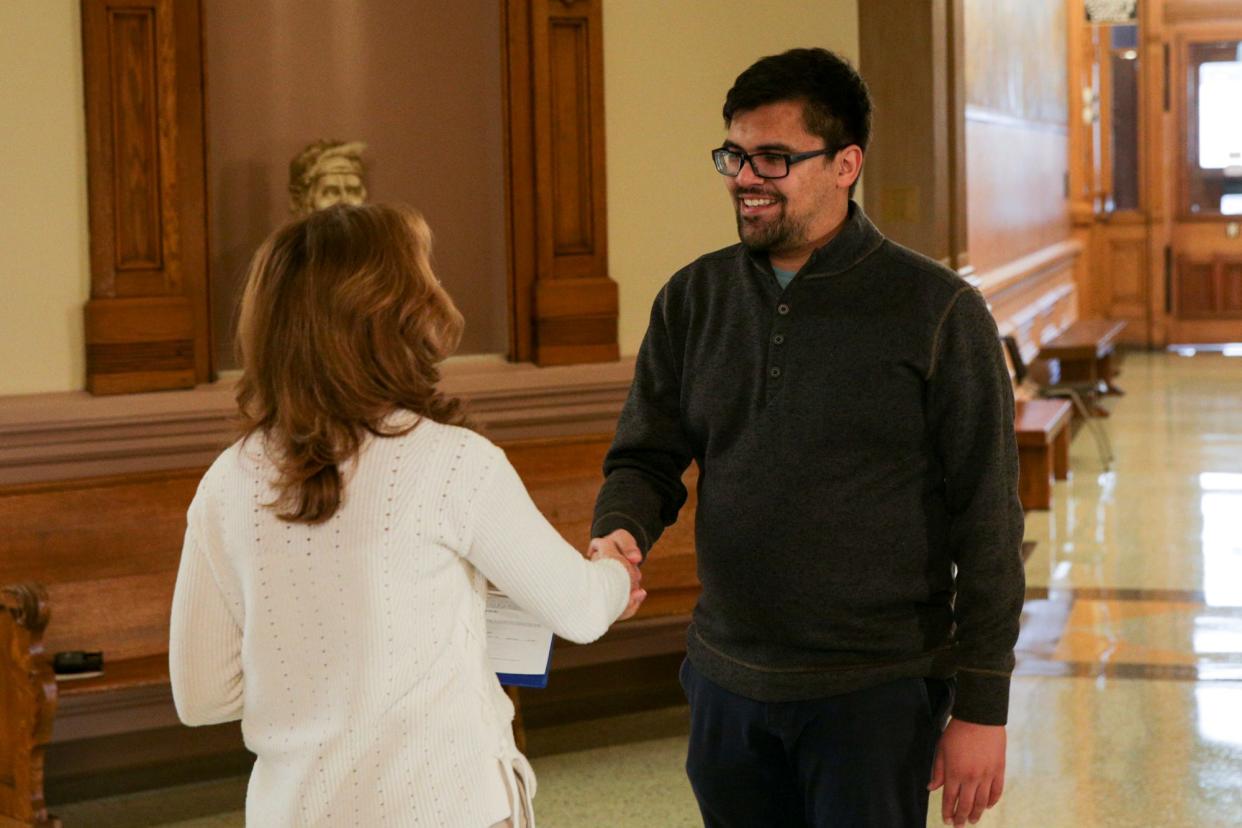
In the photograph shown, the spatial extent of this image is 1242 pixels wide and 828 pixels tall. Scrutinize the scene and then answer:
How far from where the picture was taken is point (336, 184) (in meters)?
5.20

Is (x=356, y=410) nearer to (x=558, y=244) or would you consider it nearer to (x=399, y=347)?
(x=399, y=347)

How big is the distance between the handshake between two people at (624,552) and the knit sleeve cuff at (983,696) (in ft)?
1.57

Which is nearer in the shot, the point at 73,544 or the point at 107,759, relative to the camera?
the point at 73,544

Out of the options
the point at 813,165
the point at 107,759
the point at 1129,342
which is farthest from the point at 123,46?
the point at 1129,342

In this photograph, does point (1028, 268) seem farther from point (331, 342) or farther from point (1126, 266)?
point (331, 342)

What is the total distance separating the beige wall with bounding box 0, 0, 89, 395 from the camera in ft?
14.9

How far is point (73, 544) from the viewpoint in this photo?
4445 mm

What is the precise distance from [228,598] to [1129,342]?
1684 cm

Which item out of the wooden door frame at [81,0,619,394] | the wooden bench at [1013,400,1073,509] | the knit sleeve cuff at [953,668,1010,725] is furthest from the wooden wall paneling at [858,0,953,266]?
the knit sleeve cuff at [953,668,1010,725]

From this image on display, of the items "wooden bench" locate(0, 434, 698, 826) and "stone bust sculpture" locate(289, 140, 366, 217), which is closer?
"wooden bench" locate(0, 434, 698, 826)

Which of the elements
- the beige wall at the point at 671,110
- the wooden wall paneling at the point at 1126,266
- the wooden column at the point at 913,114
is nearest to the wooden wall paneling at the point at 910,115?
the wooden column at the point at 913,114

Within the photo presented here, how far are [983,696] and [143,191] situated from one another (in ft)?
10.7

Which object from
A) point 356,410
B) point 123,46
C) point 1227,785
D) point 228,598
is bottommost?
point 1227,785

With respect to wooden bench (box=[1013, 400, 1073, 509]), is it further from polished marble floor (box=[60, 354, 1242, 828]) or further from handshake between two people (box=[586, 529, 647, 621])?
handshake between two people (box=[586, 529, 647, 621])
